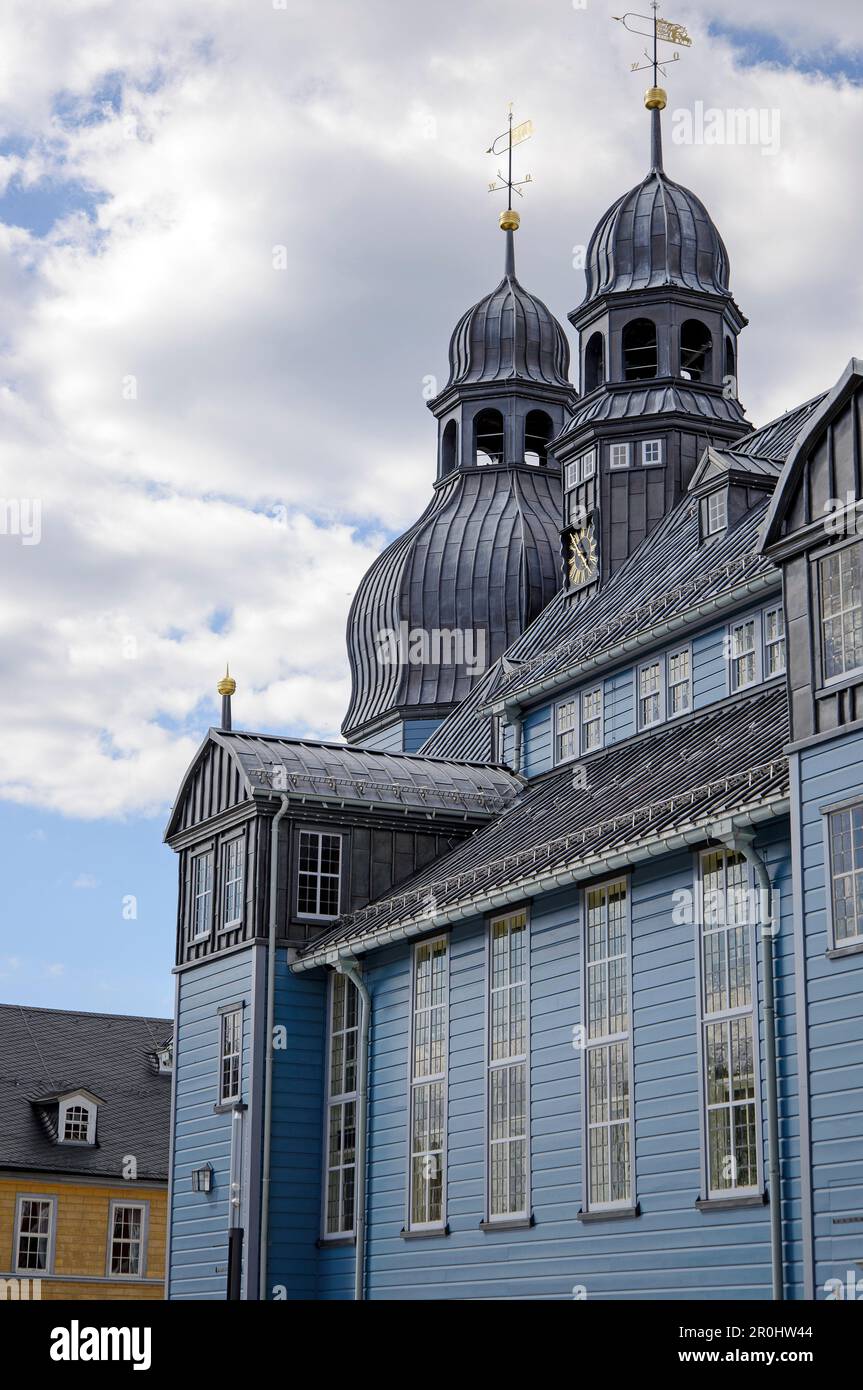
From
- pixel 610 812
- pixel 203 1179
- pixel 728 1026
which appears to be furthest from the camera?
pixel 203 1179

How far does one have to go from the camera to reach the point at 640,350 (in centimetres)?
4144

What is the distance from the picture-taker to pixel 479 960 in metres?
27.3

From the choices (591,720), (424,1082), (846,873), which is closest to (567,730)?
(591,720)

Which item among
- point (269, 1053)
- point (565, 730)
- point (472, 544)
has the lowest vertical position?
point (269, 1053)

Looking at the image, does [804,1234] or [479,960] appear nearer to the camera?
[804,1234]

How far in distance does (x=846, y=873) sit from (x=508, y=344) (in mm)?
36852

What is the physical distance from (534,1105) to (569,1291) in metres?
Answer: 2.64

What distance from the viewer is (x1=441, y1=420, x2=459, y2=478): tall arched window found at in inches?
2132

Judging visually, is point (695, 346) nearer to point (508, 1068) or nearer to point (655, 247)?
point (655, 247)

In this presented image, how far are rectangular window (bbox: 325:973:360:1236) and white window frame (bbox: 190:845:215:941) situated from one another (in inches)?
134

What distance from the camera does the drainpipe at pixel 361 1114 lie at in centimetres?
2864

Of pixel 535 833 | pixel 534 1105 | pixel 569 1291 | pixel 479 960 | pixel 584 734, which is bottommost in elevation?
pixel 569 1291
